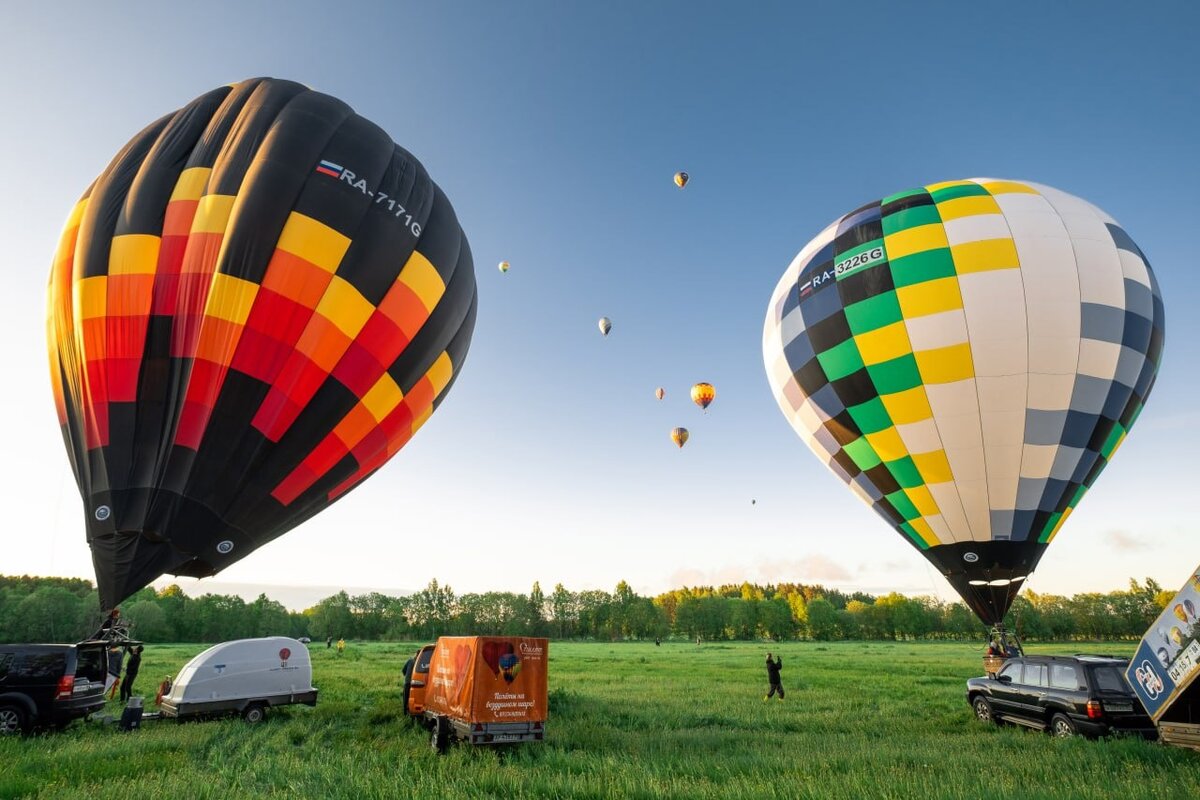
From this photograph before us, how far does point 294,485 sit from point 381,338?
341cm

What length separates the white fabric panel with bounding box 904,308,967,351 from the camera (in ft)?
54.5

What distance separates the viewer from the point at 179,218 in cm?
1199

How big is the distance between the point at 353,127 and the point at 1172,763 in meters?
18.5

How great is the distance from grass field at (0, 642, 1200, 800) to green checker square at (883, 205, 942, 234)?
12.8 m

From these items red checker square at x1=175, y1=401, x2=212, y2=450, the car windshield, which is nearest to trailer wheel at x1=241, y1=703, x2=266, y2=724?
red checker square at x1=175, y1=401, x2=212, y2=450

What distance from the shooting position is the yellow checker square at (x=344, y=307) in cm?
1234

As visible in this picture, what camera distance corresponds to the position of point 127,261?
11.7 m

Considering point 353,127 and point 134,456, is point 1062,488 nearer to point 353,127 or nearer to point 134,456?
point 353,127

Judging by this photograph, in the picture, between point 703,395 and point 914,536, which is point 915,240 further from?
point 703,395

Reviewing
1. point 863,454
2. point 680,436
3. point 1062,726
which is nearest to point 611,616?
point 680,436

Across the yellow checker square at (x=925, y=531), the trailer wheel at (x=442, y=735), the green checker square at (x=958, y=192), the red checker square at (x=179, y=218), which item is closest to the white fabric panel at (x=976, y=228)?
the green checker square at (x=958, y=192)

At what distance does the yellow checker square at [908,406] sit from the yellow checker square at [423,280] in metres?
12.4

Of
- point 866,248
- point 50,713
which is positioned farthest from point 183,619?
point 866,248

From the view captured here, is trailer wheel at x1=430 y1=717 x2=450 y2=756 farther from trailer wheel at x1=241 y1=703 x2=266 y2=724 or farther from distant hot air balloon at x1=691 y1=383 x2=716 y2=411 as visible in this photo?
distant hot air balloon at x1=691 y1=383 x2=716 y2=411
